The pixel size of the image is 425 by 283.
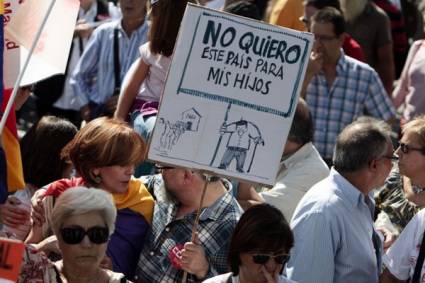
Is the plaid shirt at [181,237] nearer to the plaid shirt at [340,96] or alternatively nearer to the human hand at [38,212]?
the human hand at [38,212]

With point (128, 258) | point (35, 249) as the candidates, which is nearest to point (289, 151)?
point (128, 258)

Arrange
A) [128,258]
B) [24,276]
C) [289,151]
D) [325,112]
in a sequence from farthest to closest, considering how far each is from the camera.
Answer: [325,112], [289,151], [128,258], [24,276]

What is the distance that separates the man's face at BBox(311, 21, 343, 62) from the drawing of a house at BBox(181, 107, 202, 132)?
3.88 metres

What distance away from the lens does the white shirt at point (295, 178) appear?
25.5 feet

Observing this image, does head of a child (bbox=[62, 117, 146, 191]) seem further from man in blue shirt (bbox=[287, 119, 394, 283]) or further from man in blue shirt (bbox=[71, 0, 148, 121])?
man in blue shirt (bbox=[71, 0, 148, 121])

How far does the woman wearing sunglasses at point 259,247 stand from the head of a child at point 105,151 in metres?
0.85

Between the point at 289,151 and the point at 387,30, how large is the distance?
3820 mm

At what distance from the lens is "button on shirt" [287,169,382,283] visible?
22.2 feet

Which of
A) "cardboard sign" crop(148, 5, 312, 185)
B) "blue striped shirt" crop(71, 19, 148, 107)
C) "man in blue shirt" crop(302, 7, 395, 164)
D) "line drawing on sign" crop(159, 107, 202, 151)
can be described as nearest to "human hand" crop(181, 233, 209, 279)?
"cardboard sign" crop(148, 5, 312, 185)

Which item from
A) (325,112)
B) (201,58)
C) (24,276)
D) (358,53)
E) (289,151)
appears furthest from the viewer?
(358,53)

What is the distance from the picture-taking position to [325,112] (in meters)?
10.3

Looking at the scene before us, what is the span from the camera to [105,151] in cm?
685

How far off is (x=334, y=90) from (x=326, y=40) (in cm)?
38

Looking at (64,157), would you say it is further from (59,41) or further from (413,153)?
(413,153)
